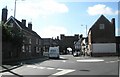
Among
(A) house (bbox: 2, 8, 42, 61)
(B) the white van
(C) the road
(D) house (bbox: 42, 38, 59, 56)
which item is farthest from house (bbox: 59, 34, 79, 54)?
(C) the road

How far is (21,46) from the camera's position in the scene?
178 feet

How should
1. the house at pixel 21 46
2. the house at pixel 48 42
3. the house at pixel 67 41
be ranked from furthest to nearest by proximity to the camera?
the house at pixel 67 41, the house at pixel 48 42, the house at pixel 21 46

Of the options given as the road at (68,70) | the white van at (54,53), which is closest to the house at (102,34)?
the white van at (54,53)

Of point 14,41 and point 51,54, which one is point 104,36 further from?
point 14,41

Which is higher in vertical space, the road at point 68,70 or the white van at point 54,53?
the white van at point 54,53

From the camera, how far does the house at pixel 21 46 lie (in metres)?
51.6

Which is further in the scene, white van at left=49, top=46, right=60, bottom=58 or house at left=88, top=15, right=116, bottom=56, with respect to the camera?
house at left=88, top=15, right=116, bottom=56

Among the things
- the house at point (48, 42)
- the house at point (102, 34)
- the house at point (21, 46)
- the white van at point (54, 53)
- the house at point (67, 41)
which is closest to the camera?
the house at point (21, 46)

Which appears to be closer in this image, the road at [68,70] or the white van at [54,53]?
the road at [68,70]

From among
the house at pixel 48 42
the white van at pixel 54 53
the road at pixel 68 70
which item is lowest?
the road at pixel 68 70

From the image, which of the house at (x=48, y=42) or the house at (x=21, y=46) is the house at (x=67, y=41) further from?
the house at (x=21, y=46)

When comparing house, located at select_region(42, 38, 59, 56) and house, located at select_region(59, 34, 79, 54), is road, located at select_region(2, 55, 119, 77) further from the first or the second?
house, located at select_region(59, 34, 79, 54)

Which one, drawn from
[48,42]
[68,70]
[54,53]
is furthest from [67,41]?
[68,70]

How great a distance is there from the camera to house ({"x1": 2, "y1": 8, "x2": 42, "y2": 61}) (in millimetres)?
51625
